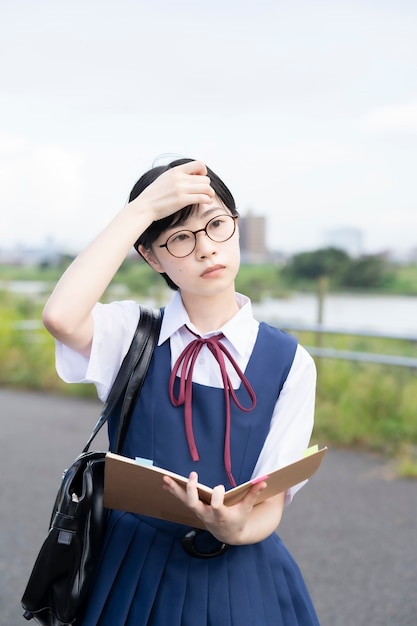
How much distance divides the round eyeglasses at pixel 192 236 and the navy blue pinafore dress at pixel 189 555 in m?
0.23

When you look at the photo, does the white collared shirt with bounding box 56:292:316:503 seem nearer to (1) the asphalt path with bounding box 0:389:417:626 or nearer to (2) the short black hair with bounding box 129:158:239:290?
(2) the short black hair with bounding box 129:158:239:290

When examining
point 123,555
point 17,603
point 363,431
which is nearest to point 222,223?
point 123,555

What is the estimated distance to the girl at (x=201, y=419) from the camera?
67.5 inches

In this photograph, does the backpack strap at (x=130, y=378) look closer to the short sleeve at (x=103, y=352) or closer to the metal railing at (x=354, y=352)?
the short sleeve at (x=103, y=352)

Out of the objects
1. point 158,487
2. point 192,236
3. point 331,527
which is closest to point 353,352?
point 331,527

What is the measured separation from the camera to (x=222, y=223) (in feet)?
5.74

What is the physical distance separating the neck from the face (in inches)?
1.3

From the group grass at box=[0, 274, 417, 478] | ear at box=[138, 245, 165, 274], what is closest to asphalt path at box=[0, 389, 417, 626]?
grass at box=[0, 274, 417, 478]

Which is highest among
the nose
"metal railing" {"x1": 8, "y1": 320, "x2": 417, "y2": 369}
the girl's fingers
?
the girl's fingers

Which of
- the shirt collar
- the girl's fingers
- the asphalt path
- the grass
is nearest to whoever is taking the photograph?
the girl's fingers

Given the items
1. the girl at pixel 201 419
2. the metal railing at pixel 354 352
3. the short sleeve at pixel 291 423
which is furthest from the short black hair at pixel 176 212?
the metal railing at pixel 354 352

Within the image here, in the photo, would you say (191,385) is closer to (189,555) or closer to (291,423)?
(291,423)

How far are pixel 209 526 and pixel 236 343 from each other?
392 mm

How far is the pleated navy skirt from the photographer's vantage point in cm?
171
